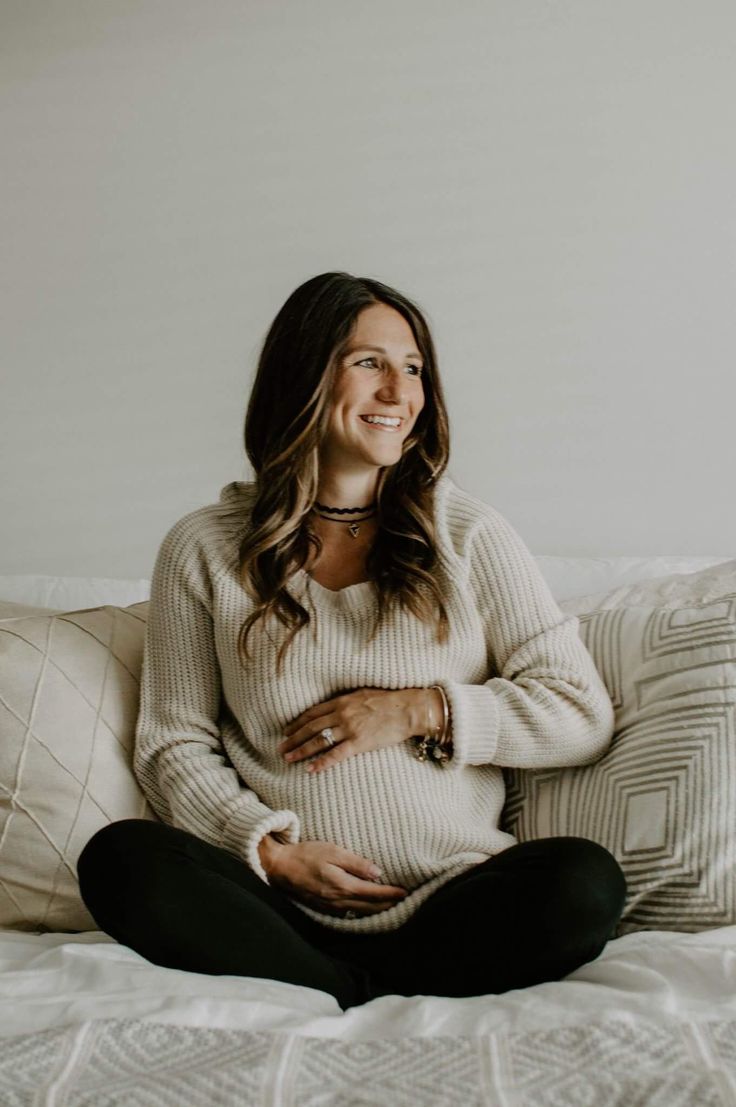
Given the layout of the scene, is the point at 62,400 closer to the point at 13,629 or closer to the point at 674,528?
the point at 13,629

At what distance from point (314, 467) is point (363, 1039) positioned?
790 millimetres

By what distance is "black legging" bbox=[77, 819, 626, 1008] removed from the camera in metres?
1.16

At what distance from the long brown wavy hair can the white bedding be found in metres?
0.49

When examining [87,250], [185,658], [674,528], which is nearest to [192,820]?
[185,658]

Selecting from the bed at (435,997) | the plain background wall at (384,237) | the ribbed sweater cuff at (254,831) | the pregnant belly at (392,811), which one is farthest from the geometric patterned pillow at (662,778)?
A: the plain background wall at (384,237)

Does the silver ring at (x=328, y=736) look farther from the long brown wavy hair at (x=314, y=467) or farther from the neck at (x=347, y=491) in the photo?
the neck at (x=347, y=491)

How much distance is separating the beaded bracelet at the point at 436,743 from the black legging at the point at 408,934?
0.19 meters

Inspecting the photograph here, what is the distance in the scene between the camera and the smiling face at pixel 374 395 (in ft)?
5.00

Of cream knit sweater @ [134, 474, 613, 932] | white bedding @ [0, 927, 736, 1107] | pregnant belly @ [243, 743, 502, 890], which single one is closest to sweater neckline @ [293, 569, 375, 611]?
cream knit sweater @ [134, 474, 613, 932]

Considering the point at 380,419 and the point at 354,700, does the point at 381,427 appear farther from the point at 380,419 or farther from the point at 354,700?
the point at 354,700

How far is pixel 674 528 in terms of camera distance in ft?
6.83

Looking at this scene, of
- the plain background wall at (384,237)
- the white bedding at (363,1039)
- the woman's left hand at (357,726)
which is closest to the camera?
the white bedding at (363,1039)

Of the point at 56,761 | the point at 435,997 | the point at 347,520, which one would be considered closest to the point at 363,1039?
the point at 435,997

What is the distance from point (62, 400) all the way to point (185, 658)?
3.04 ft
